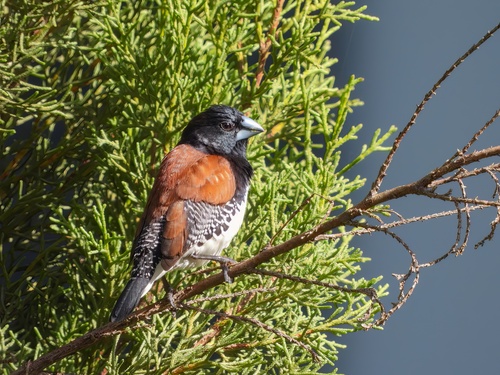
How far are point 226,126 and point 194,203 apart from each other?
293 mm

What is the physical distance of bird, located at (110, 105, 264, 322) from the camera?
221cm

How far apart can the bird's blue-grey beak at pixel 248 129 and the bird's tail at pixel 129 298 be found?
1.96 feet

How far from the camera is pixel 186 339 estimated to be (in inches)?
88.4

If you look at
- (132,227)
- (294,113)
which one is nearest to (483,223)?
(294,113)

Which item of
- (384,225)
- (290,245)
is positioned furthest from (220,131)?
(384,225)

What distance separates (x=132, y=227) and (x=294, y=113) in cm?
60

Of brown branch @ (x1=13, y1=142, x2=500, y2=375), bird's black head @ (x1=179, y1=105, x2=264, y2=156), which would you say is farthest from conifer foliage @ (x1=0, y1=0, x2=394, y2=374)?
brown branch @ (x1=13, y1=142, x2=500, y2=375)

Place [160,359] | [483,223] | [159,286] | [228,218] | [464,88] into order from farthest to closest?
[464,88] < [483,223] < [159,286] < [228,218] < [160,359]

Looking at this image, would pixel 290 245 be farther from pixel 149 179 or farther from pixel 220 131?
pixel 220 131

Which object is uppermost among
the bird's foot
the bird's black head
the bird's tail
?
the bird's black head

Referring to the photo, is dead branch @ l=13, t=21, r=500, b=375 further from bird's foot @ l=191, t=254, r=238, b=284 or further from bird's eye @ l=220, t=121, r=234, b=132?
bird's eye @ l=220, t=121, r=234, b=132

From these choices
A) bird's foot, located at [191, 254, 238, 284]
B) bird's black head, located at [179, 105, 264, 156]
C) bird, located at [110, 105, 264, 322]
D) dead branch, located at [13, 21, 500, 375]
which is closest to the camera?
dead branch, located at [13, 21, 500, 375]

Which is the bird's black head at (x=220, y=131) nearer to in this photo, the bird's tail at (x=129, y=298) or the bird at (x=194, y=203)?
the bird at (x=194, y=203)

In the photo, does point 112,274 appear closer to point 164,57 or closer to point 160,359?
point 160,359
